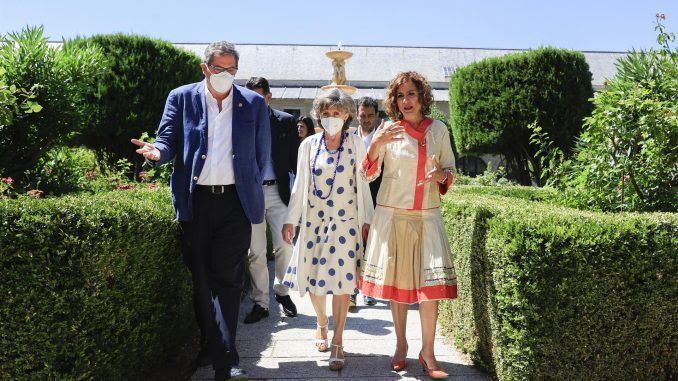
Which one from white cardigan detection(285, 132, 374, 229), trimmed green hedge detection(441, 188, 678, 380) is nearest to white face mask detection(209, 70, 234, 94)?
white cardigan detection(285, 132, 374, 229)

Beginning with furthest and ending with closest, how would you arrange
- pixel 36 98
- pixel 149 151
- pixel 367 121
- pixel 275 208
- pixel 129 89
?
pixel 129 89, pixel 36 98, pixel 367 121, pixel 275 208, pixel 149 151

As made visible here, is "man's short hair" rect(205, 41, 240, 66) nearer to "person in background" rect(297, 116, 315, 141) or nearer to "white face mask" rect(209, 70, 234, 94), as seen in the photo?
"white face mask" rect(209, 70, 234, 94)

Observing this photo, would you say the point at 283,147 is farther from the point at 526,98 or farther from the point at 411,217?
the point at 526,98

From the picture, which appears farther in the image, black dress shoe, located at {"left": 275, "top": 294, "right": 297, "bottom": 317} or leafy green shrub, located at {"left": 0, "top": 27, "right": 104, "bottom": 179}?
leafy green shrub, located at {"left": 0, "top": 27, "right": 104, "bottom": 179}

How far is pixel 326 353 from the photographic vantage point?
4.43 meters

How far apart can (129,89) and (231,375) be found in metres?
7.58

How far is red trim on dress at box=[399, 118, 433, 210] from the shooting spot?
12.7ft

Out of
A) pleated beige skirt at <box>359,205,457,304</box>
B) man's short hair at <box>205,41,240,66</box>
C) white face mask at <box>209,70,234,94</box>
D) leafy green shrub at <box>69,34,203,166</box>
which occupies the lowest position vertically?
pleated beige skirt at <box>359,205,457,304</box>

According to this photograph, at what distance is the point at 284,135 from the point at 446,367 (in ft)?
8.31

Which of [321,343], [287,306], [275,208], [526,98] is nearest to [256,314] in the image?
[287,306]

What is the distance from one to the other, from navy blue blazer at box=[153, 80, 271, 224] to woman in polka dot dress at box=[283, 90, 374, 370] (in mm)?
493

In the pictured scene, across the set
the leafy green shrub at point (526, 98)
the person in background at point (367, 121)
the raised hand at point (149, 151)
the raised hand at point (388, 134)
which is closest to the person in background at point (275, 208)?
the person in background at point (367, 121)

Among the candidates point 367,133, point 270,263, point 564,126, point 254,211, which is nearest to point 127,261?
point 254,211

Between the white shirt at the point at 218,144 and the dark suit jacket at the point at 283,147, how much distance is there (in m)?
1.63
